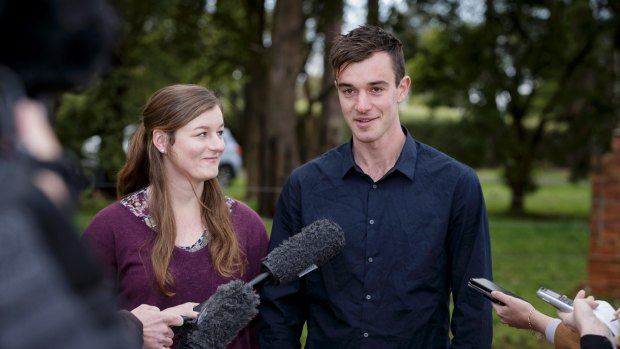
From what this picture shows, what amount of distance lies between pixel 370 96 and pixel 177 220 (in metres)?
0.94

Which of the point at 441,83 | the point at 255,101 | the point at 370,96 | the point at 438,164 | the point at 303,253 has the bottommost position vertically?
the point at 255,101

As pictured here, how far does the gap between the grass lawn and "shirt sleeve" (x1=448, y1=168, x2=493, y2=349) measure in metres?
3.27

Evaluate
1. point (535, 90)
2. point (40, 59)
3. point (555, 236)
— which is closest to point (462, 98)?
point (535, 90)

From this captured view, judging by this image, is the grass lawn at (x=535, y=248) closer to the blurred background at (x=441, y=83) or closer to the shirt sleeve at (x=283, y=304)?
the blurred background at (x=441, y=83)

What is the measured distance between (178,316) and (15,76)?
6.41ft

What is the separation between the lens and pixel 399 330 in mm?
3119

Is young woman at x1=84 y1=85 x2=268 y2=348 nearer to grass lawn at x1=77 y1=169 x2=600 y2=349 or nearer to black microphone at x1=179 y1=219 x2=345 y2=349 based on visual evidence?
black microphone at x1=179 y1=219 x2=345 y2=349

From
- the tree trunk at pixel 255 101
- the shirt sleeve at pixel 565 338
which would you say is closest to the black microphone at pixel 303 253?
the shirt sleeve at pixel 565 338

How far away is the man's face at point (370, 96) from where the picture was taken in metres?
3.19

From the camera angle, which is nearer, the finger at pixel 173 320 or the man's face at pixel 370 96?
the finger at pixel 173 320

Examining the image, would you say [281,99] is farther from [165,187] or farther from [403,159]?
[403,159]

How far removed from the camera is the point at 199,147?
11.0ft

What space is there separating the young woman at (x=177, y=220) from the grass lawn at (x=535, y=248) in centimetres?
354

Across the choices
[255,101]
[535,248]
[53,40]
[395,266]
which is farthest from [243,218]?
[255,101]
